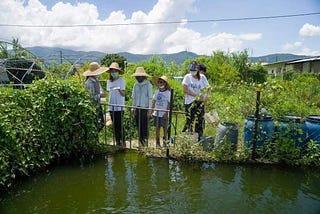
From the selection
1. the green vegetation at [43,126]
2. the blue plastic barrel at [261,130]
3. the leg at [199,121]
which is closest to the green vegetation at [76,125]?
the green vegetation at [43,126]

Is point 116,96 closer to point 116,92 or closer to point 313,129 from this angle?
point 116,92

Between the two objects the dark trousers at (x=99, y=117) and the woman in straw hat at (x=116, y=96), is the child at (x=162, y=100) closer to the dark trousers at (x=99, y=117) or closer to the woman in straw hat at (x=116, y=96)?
the woman in straw hat at (x=116, y=96)

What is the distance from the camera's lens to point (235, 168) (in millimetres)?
5289

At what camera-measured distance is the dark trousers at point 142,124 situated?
6129 millimetres

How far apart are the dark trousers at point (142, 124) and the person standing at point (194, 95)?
2.73 ft

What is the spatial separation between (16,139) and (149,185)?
6.88 ft

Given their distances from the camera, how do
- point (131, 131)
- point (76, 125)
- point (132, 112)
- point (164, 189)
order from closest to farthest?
point (164, 189) < point (76, 125) < point (132, 112) < point (131, 131)

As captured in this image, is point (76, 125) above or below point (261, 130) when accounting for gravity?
above

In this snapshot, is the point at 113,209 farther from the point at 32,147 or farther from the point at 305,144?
the point at 305,144

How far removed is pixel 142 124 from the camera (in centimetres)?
623

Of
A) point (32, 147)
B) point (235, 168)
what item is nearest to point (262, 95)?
point (235, 168)


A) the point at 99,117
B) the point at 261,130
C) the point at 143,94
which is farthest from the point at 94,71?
the point at 261,130

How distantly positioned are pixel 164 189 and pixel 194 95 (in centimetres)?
238

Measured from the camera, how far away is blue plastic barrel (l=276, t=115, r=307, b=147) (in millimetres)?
5301
